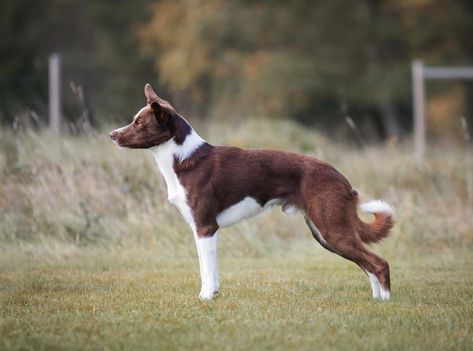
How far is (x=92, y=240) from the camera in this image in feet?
32.2

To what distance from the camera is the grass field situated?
18.1 feet

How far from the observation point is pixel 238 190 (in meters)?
6.79

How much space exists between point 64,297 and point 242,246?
3.45 metres

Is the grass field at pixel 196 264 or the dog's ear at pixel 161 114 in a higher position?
the dog's ear at pixel 161 114

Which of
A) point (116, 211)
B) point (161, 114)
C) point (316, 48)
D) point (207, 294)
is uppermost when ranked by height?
point (161, 114)

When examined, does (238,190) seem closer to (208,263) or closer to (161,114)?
(208,263)

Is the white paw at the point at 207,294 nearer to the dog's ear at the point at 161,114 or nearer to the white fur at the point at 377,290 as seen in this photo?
the white fur at the point at 377,290

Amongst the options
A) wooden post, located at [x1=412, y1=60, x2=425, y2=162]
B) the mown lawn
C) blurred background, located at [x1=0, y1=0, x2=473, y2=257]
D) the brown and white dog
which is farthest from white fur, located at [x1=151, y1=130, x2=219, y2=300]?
wooden post, located at [x1=412, y1=60, x2=425, y2=162]

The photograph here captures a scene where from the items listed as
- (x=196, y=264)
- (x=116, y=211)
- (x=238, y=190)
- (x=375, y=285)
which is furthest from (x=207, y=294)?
(x=116, y=211)

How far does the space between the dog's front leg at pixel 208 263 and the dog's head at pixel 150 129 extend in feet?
2.98

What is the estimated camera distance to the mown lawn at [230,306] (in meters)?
5.34

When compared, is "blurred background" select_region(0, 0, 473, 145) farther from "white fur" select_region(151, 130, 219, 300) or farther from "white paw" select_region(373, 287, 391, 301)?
"white paw" select_region(373, 287, 391, 301)

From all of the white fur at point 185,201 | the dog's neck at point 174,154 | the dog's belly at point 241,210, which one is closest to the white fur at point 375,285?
the dog's belly at point 241,210

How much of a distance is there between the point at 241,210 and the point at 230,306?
896mm
